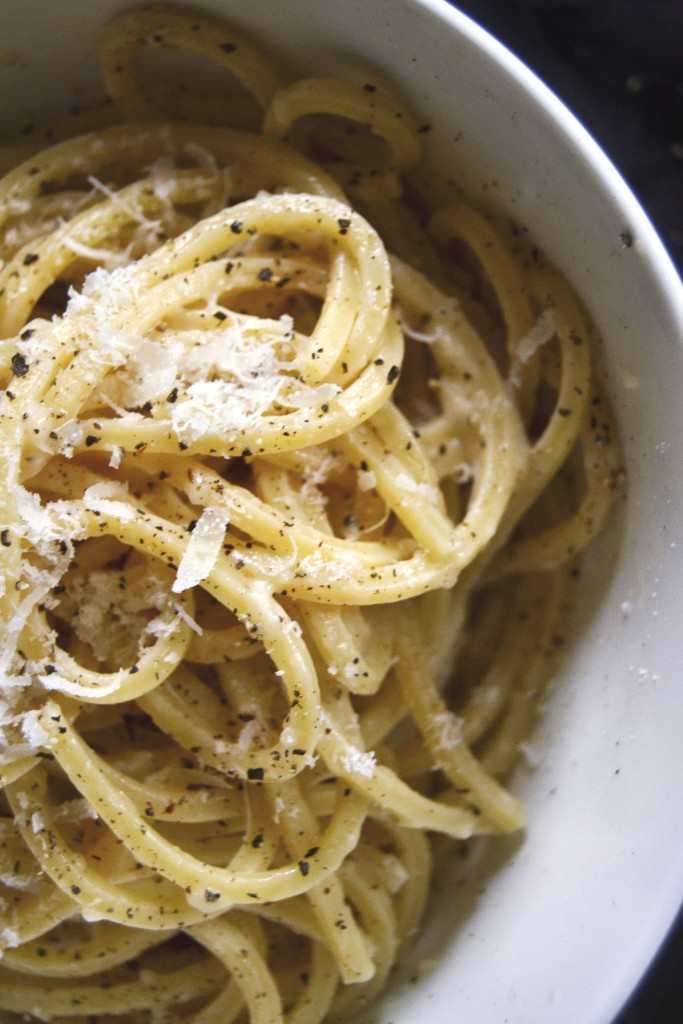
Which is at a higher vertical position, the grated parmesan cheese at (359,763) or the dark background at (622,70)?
the dark background at (622,70)

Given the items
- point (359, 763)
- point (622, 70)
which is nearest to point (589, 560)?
point (359, 763)

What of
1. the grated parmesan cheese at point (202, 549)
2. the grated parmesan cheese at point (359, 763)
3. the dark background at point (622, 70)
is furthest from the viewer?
the dark background at point (622, 70)

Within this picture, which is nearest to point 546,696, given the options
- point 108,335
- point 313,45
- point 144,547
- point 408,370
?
point 408,370

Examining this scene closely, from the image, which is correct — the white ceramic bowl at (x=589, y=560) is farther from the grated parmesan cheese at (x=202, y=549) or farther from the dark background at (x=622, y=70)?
the grated parmesan cheese at (x=202, y=549)

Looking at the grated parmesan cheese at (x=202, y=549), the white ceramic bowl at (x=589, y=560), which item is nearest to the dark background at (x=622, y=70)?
the white ceramic bowl at (x=589, y=560)

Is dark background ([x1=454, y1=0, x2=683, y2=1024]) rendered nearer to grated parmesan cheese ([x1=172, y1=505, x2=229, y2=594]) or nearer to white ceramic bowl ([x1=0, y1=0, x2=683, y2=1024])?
white ceramic bowl ([x1=0, y1=0, x2=683, y2=1024])

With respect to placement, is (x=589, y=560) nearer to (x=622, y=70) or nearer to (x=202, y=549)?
(x=202, y=549)
